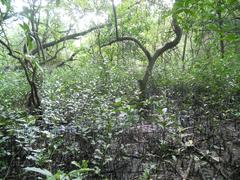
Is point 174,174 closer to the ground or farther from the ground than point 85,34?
closer to the ground

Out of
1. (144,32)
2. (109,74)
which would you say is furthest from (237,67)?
(144,32)

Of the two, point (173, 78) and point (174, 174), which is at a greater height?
point (173, 78)

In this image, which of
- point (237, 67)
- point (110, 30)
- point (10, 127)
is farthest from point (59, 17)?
point (10, 127)

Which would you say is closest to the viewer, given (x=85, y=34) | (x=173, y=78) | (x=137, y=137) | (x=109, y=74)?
(x=137, y=137)

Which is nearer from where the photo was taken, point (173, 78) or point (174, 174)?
point (174, 174)

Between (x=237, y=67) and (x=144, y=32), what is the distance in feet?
20.7

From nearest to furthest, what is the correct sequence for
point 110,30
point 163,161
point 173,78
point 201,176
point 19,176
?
point 19,176 → point 201,176 → point 163,161 → point 173,78 → point 110,30

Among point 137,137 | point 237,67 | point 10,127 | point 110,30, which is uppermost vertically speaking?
point 110,30

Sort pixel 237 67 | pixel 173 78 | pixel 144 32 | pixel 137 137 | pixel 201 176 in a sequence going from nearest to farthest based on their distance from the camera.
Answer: pixel 201 176 < pixel 137 137 < pixel 237 67 < pixel 173 78 < pixel 144 32

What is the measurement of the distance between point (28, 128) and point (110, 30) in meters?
7.63

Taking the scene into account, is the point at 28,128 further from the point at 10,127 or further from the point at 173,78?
the point at 173,78

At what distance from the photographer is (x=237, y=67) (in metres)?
5.59

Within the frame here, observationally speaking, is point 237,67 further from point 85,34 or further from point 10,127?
point 85,34

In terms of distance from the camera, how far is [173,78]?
7.45m
